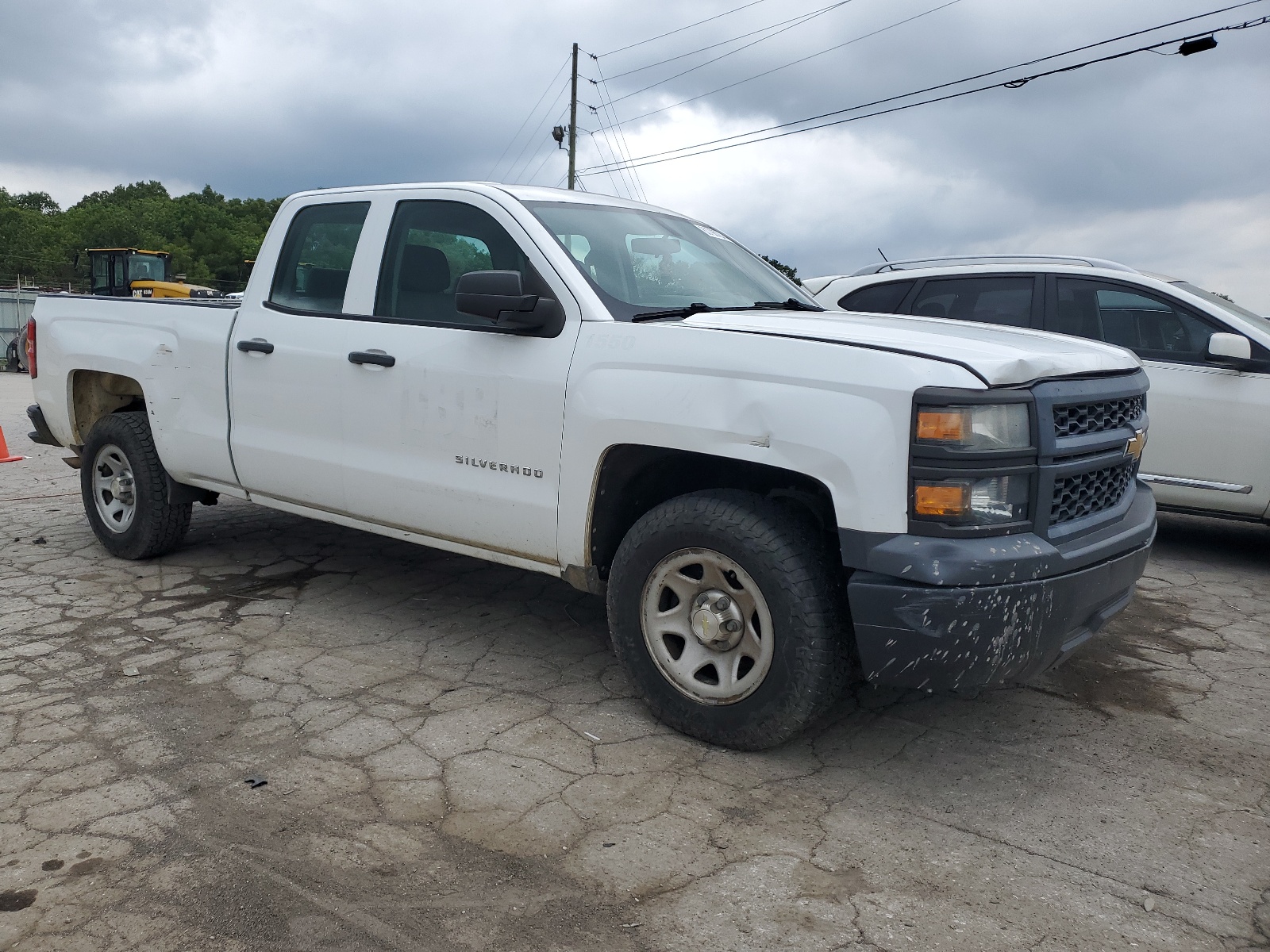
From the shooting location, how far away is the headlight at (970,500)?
9.39ft

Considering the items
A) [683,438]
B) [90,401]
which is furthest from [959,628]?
[90,401]

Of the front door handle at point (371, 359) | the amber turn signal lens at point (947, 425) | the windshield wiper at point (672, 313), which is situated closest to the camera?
the amber turn signal lens at point (947, 425)

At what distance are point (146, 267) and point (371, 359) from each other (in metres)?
27.7

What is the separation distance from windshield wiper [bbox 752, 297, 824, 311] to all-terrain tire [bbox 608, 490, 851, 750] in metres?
1.04

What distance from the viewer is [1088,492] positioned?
Result: 3.26 metres

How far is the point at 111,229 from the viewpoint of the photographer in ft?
261

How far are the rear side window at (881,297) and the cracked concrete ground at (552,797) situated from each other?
10.1ft

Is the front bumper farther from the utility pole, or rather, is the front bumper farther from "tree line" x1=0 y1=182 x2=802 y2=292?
"tree line" x1=0 y1=182 x2=802 y2=292

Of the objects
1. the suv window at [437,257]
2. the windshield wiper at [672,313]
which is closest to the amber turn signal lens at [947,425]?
the windshield wiper at [672,313]

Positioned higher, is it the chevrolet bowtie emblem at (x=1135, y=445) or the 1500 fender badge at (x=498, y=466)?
the chevrolet bowtie emblem at (x=1135, y=445)

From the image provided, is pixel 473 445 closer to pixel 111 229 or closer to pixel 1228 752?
pixel 1228 752

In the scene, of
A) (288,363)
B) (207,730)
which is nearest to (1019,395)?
(207,730)

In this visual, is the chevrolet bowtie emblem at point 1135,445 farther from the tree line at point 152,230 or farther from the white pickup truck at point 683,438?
the tree line at point 152,230

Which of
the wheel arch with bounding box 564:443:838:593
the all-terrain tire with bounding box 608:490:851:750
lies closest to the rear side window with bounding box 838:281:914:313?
the wheel arch with bounding box 564:443:838:593
